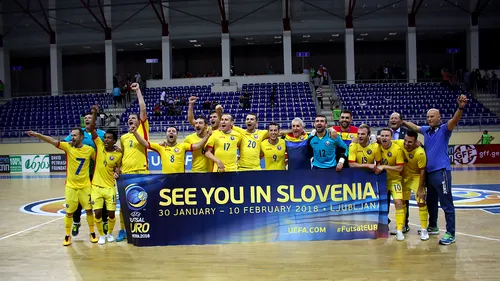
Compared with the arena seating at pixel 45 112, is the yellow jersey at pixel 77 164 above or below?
below

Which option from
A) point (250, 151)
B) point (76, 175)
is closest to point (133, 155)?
point (76, 175)

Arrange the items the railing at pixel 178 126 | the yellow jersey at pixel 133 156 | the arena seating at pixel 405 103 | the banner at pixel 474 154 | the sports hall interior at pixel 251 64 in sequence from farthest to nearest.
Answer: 1. the sports hall interior at pixel 251 64
2. the arena seating at pixel 405 103
3. the railing at pixel 178 126
4. the banner at pixel 474 154
5. the yellow jersey at pixel 133 156

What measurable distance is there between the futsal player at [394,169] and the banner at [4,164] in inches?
906

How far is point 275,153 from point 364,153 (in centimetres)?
155

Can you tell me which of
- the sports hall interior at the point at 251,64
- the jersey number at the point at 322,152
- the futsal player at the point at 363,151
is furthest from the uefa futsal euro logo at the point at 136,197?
the sports hall interior at the point at 251,64

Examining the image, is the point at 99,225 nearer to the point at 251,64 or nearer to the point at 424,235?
the point at 424,235

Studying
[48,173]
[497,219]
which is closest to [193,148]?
[497,219]

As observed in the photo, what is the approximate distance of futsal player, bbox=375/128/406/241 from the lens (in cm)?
739

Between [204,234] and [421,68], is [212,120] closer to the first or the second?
[204,234]

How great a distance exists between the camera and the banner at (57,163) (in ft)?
77.2

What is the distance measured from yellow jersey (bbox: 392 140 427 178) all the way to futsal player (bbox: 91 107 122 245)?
4.94 m

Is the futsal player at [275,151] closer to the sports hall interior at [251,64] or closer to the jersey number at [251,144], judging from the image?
the jersey number at [251,144]

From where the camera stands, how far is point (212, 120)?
8.09 m

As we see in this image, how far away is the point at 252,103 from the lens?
27.9 metres
